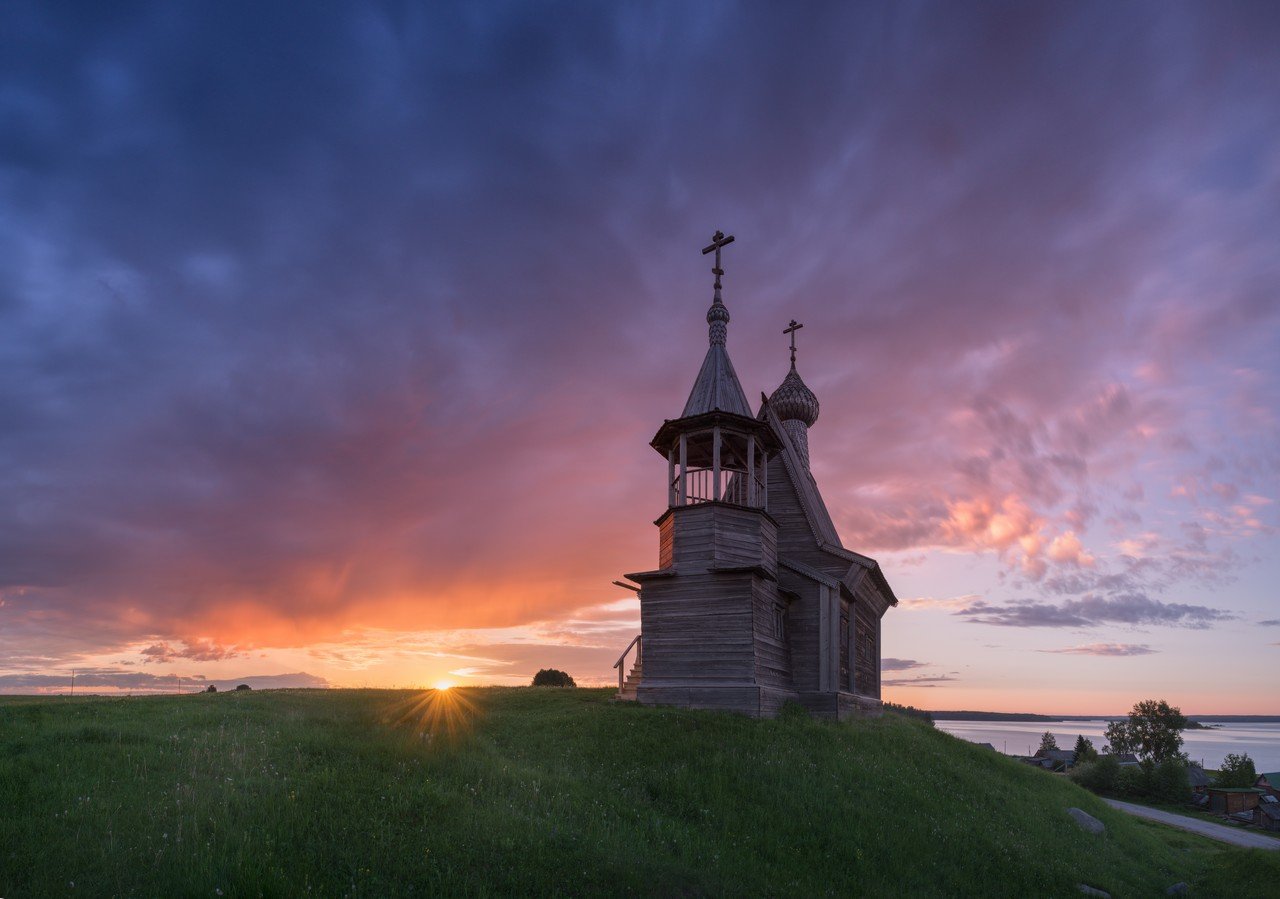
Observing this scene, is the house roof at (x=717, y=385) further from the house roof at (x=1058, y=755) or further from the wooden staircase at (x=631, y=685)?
the house roof at (x=1058, y=755)

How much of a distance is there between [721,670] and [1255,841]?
43.9m

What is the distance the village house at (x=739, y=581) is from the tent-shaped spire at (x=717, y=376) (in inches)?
1.9

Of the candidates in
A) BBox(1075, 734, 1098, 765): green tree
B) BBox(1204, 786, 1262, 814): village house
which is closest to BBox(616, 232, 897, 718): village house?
BBox(1204, 786, 1262, 814): village house

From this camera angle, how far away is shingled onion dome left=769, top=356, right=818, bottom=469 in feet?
131

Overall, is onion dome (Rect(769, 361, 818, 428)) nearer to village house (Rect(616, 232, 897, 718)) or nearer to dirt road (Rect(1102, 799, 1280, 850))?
village house (Rect(616, 232, 897, 718))

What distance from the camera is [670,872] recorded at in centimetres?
1304

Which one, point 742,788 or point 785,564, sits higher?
point 785,564

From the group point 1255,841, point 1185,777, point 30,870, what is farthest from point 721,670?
point 1185,777

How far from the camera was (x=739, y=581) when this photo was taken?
1011 inches

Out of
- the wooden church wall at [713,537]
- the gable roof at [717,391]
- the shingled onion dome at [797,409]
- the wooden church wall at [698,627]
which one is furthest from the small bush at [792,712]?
the shingled onion dome at [797,409]

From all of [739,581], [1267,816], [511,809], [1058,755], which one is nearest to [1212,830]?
[1267,816]

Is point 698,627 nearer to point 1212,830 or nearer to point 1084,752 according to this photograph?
point 1212,830

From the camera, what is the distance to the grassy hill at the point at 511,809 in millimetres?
11406

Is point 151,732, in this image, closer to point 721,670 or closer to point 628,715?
point 628,715
